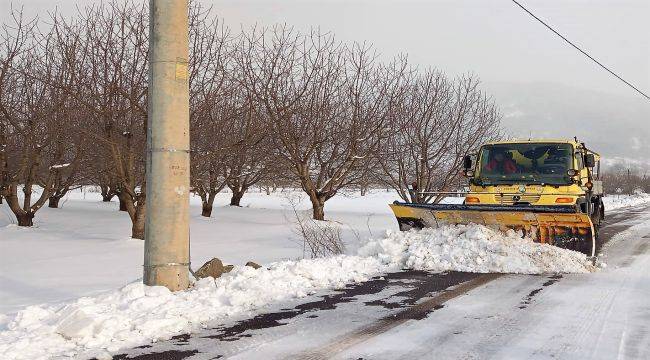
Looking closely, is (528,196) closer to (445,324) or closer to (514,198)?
(514,198)

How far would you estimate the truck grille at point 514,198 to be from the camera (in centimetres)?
1041

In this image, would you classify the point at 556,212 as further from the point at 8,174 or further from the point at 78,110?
the point at 8,174

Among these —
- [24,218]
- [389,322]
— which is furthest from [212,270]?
[24,218]

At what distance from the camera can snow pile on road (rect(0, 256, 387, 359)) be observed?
4.24m

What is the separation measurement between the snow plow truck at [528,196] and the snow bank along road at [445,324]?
1539 mm

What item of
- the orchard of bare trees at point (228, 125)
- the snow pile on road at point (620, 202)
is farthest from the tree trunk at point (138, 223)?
the snow pile on road at point (620, 202)

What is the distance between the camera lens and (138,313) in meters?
4.96

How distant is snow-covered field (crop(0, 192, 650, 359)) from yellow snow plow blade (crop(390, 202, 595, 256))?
32cm

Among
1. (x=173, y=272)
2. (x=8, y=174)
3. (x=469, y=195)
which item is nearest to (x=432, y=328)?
(x=173, y=272)

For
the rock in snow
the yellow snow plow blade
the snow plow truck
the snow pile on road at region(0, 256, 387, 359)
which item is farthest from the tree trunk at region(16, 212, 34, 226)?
the snow pile on road at region(0, 256, 387, 359)

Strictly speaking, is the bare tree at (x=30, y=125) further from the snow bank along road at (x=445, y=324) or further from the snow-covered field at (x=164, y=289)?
the snow bank along road at (x=445, y=324)

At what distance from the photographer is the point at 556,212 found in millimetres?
8742

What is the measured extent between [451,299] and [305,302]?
5.18ft

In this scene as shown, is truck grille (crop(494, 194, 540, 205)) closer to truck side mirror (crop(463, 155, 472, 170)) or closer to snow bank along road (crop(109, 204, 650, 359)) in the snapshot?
truck side mirror (crop(463, 155, 472, 170))
